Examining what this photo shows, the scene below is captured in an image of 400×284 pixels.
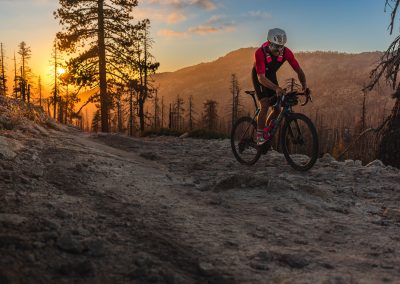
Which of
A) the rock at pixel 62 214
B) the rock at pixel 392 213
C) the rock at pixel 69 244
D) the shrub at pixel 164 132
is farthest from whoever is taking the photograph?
→ the shrub at pixel 164 132

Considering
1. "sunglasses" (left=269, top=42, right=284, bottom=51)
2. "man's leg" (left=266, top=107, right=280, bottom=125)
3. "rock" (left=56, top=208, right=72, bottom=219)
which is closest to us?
"rock" (left=56, top=208, right=72, bottom=219)

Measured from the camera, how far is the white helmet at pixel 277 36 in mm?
6820

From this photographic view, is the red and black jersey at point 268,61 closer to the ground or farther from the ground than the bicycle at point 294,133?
farther from the ground

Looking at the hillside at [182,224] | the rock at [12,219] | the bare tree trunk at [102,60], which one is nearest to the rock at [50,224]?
the hillside at [182,224]

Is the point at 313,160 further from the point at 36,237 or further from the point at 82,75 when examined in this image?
the point at 82,75

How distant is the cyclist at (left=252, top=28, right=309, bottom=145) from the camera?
22.6 ft

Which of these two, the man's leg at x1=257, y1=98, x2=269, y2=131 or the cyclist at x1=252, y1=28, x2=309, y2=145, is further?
the man's leg at x1=257, y1=98, x2=269, y2=131

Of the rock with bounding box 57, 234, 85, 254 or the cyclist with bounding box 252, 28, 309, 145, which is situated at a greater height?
the cyclist with bounding box 252, 28, 309, 145

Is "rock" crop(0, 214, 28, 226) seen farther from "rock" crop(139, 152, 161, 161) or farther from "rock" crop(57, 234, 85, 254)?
"rock" crop(139, 152, 161, 161)

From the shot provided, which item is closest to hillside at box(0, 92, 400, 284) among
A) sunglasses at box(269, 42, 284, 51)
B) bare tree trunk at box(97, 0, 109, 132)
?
sunglasses at box(269, 42, 284, 51)

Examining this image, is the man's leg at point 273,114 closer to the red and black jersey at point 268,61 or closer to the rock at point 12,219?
the red and black jersey at point 268,61

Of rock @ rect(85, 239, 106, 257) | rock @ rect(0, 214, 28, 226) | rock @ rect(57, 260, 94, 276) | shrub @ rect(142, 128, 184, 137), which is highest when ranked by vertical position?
shrub @ rect(142, 128, 184, 137)

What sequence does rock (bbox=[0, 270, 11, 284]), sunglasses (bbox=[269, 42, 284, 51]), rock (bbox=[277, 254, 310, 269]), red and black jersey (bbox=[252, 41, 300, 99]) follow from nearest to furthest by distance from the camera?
rock (bbox=[0, 270, 11, 284]) → rock (bbox=[277, 254, 310, 269]) → sunglasses (bbox=[269, 42, 284, 51]) → red and black jersey (bbox=[252, 41, 300, 99])

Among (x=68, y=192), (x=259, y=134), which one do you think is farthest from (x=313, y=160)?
(x=68, y=192)
